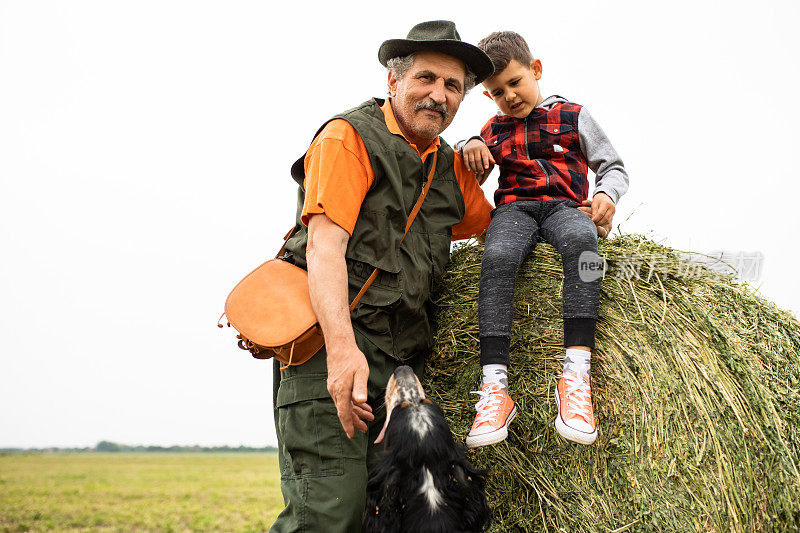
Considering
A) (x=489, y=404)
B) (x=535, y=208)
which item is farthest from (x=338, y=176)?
(x=489, y=404)

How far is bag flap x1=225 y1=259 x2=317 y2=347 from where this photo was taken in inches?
103

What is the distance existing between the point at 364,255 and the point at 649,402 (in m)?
1.56

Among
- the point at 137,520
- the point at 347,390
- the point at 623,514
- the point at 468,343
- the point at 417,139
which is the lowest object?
the point at 137,520

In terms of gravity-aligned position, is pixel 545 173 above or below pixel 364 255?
above

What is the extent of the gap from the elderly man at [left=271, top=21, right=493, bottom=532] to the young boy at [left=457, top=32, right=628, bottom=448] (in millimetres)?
310

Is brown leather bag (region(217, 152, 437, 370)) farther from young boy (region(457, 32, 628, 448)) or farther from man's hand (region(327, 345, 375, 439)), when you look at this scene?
young boy (region(457, 32, 628, 448))

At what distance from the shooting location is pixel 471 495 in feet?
7.89

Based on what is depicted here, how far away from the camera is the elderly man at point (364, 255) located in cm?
261

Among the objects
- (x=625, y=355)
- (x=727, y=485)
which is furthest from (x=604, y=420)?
(x=727, y=485)

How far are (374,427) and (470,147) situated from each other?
5.90 feet

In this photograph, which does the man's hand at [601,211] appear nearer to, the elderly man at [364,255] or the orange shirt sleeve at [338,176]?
the elderly man at [364,255]

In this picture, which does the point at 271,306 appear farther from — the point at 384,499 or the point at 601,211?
the point at 601,211

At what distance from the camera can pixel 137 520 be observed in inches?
350

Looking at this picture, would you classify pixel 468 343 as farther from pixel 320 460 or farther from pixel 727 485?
pixel 727 485
